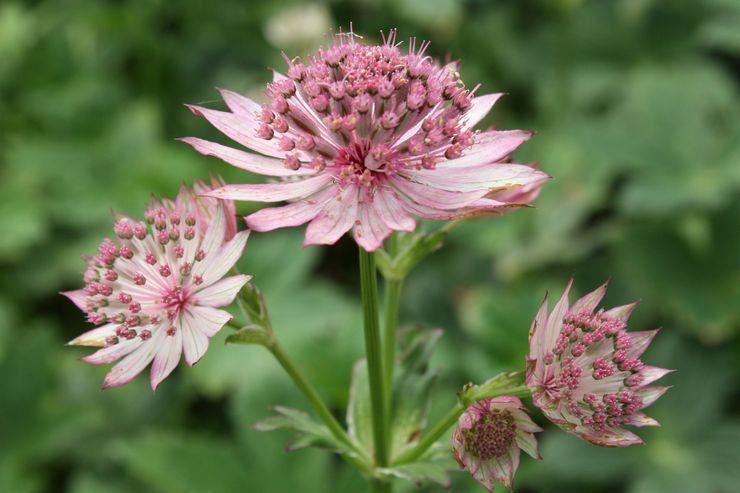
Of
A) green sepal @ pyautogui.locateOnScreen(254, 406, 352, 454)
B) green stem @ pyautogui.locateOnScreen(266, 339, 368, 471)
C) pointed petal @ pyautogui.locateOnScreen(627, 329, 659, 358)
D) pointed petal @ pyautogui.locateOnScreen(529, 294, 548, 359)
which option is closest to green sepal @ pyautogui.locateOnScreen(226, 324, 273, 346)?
green stem @ pyautogui.locateOnScreen(266, 339, 368, 471)

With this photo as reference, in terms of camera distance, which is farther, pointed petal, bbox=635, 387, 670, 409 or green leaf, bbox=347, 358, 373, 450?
green leaf, bbox=347, 358, 373, 450

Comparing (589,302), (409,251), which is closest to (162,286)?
(409,251)

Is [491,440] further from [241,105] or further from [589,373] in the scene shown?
[241,105]

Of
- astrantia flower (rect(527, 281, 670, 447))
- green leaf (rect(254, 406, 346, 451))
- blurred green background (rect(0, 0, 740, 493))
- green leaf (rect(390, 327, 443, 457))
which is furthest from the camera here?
blurred green background (rect(0, 0, 740, 493))

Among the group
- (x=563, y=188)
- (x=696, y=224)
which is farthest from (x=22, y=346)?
(x=696, y=224)

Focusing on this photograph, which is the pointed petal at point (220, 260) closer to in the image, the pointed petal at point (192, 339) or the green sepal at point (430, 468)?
the pointed petal at point (192, 339)

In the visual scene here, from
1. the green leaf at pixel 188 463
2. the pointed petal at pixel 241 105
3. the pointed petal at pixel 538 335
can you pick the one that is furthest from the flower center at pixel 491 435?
the green leaf at pixel 188 463

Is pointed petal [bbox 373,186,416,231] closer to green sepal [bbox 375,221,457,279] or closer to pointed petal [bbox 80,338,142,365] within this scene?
green sepal [bbox 375,221,457,279]

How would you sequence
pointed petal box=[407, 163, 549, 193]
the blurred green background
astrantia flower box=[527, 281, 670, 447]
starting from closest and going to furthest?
astrantia flower box=[527, 281, 670, 447] → pointed petal box=[407, 163, 549, 193] → the blurred green background
